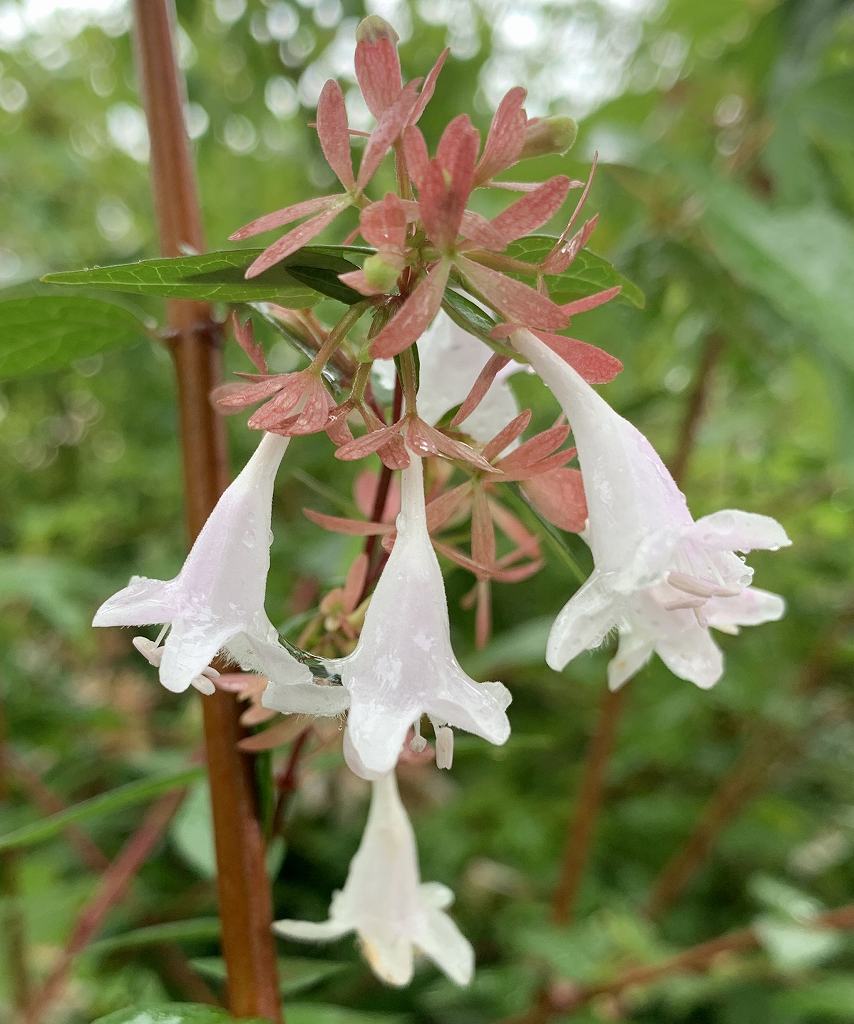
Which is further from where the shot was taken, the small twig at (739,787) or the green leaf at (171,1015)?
the small twig at (739,787)

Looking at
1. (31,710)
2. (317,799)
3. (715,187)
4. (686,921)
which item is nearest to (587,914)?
(686,921)

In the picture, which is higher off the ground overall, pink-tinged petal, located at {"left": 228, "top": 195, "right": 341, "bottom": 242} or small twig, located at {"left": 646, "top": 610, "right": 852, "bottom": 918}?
pink-tinged petal, located at {"left": 228, "top": 195, "right": 341, "bottom": 242}

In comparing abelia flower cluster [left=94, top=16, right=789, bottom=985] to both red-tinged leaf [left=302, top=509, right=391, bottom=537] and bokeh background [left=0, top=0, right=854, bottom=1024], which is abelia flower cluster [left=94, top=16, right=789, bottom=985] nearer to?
red-tinged leaf [left=302, top=509, right=391, bottom=537]

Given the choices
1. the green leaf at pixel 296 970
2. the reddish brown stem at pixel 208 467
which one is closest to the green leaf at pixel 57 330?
the reddish brown stem at pixel 208 467

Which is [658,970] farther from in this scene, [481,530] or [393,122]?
[393,122]

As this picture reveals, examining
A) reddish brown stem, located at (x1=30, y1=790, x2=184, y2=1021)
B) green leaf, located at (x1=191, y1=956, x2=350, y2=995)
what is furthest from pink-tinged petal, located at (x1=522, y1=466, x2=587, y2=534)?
reddish brown stem, located at (x1=30, y1=790, x2=184, y2=1021)

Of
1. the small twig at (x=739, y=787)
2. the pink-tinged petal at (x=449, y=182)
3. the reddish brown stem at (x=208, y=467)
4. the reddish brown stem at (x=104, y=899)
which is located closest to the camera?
the pink-tinged petal at (x=449, y=182)

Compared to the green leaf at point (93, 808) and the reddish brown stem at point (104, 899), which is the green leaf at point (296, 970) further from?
the reddish brown stem at point (104, 899)
